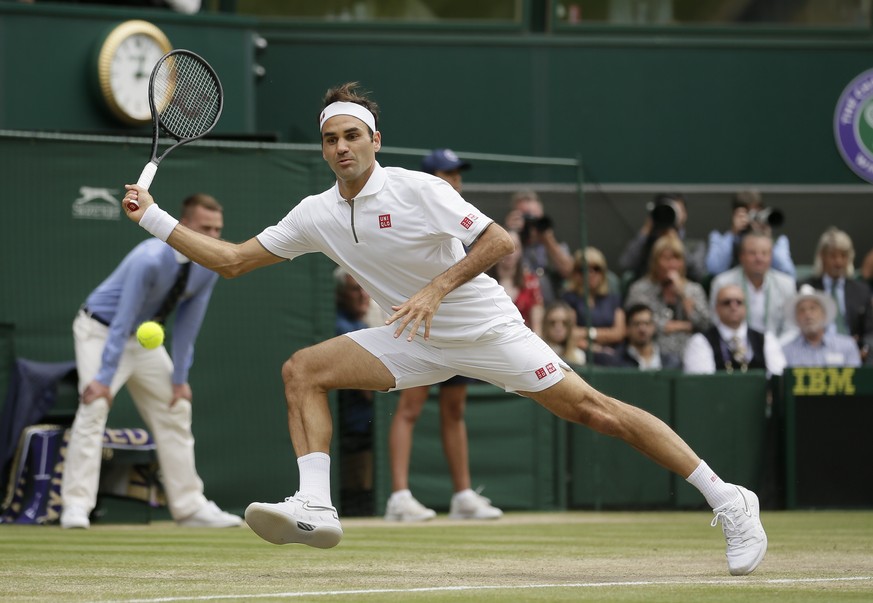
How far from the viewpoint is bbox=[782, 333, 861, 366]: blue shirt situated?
12.4 m

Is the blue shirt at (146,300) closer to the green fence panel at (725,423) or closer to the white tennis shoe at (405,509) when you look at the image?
the white tennis shoe at (405,509)

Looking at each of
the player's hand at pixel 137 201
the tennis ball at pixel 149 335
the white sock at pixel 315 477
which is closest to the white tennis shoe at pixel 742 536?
the white sock at pixel 315 477

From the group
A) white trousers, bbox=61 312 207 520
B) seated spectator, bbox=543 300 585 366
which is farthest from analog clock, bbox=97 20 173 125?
seated spectator, bbox=543 300 585 366

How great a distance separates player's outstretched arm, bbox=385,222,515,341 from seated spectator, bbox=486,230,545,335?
16.7 feet

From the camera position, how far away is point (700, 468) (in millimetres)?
6715

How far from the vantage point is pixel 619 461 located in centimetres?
1195

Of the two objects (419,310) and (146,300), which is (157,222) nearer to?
(419,310)

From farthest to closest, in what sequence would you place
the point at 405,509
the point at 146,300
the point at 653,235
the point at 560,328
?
the point at 653,235
the point at 560,328
the point at 405,509
the point at 146,300

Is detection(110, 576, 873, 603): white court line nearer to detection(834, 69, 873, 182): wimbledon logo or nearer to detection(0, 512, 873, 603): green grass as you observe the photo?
detection(0, 512, 873, 603): green grass

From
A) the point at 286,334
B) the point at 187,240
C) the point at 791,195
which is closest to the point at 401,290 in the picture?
the point at 187,240

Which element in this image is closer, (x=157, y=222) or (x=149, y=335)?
(x=157, y=222)

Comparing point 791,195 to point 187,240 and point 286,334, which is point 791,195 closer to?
point 286,334

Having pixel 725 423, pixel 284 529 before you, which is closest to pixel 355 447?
pixel 725 423

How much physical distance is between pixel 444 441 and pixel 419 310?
4323 millimetres
